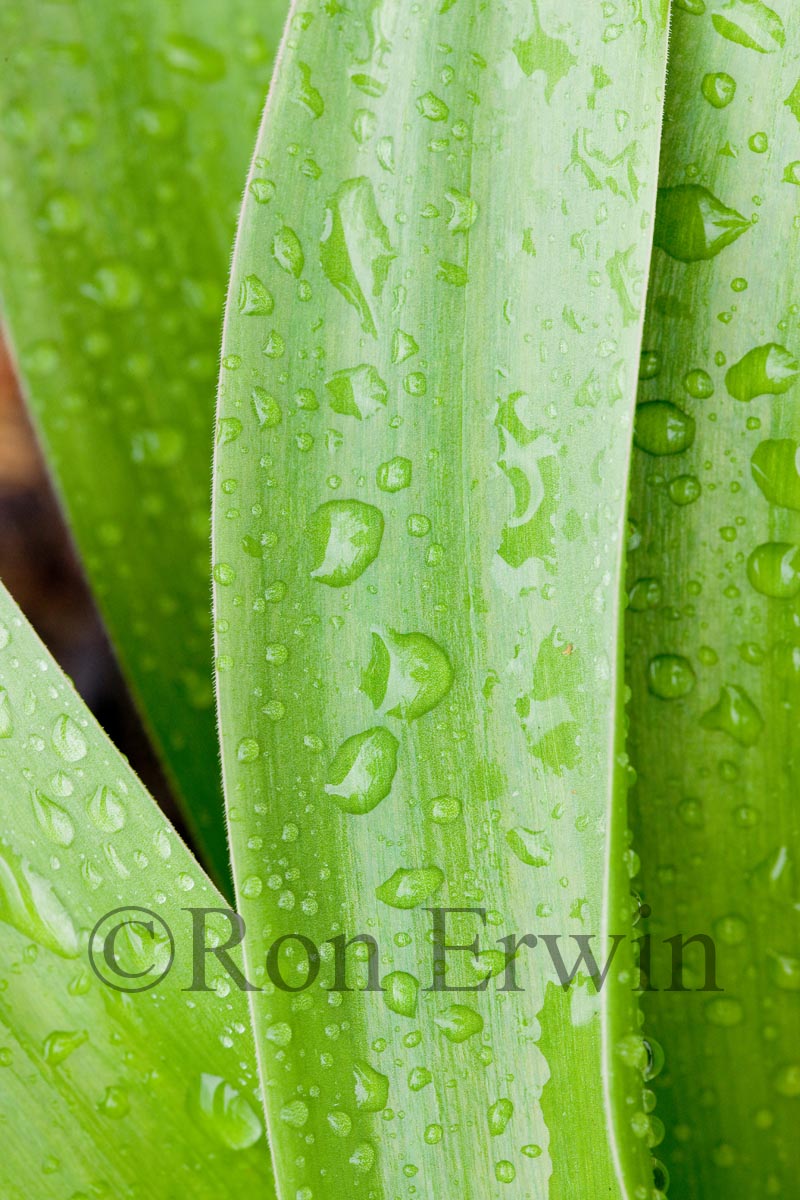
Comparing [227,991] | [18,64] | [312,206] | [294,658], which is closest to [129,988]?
Result: [227,991]

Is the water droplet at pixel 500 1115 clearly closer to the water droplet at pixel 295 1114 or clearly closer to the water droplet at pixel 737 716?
the water droplet at pixel 295 1114

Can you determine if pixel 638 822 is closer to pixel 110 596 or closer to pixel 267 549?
pixel 267 549

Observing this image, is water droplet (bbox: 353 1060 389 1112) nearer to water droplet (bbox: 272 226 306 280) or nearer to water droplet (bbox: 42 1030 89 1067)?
water droplet (bbox: 42 1030 89 1067)

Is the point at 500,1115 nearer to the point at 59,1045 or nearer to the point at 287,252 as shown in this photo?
the point at 59,1045

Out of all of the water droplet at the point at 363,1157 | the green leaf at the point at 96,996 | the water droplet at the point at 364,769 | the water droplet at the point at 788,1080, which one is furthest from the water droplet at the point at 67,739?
the water droplet at the point at 788,1080

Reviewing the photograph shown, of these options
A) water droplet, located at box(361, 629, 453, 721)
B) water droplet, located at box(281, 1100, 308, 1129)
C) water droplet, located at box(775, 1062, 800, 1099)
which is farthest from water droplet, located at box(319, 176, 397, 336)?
water droplet, located at box(775, 1062, 800, 1099)

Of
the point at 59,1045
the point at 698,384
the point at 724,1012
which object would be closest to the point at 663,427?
the point at 698,384
